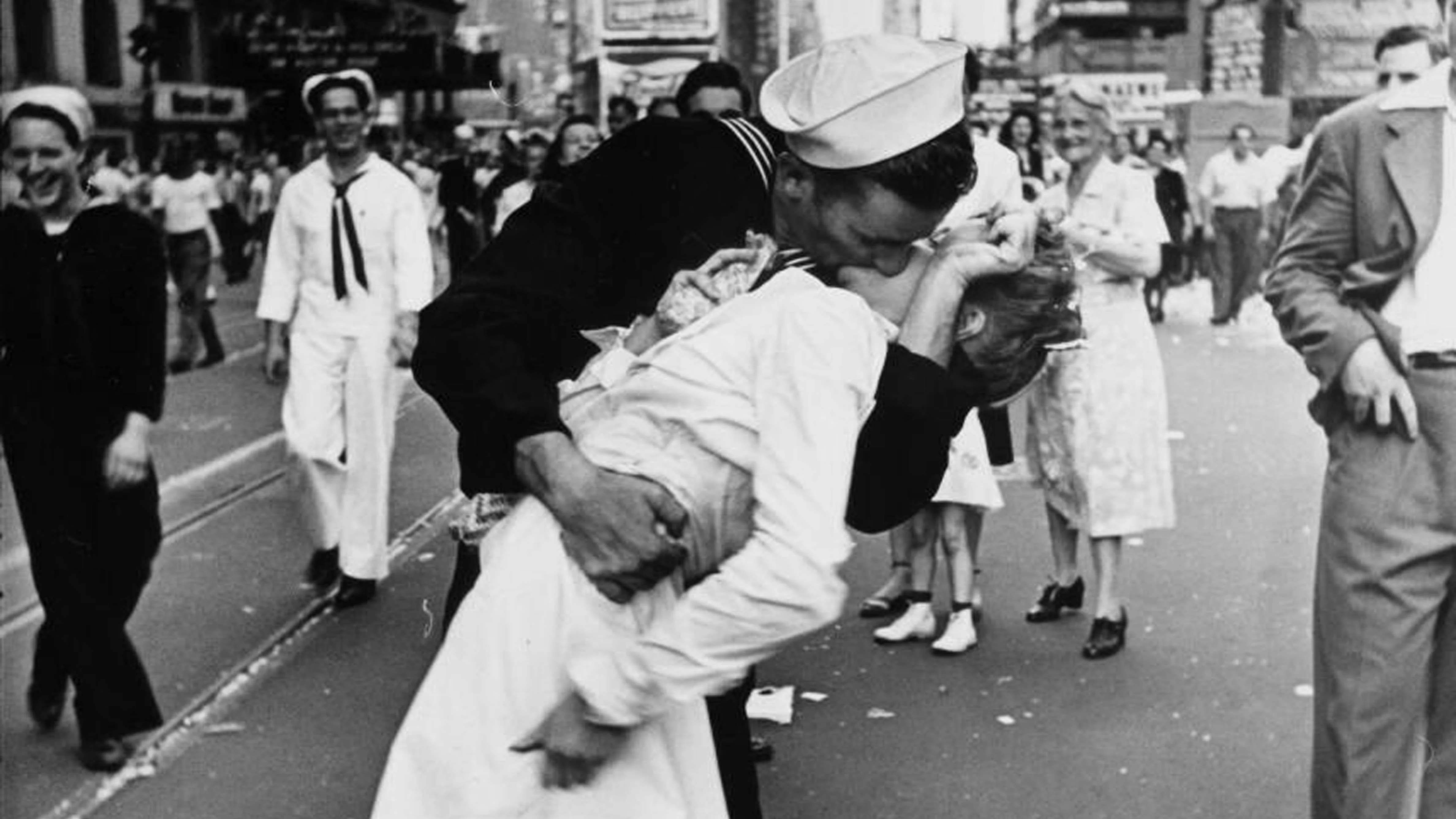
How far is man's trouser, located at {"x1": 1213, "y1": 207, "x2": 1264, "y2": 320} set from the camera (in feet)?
63.3

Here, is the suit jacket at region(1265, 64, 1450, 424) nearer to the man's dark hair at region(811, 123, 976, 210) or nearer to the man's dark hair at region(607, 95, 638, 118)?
the man's dark hair at region(811, 123, 976, 210)

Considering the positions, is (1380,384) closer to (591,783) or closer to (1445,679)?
(1445,679)

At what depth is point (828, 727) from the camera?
19.0ft

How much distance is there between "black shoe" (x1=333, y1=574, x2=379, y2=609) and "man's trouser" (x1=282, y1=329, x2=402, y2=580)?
0.50 feet

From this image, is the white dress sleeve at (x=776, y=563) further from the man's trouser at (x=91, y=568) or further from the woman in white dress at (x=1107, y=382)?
the woman in white dress at (x=1107, y=382)

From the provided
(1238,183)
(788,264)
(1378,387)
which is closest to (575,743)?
(788,264)

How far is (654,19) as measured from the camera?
34.4 m

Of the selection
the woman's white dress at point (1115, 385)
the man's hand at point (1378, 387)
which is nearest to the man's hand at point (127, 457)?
the woman's white dress at point (1115, 385)


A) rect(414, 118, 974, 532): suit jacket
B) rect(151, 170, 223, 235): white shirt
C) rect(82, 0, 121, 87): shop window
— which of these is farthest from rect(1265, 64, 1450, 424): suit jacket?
rect(82, 0, 121, 87): shop window

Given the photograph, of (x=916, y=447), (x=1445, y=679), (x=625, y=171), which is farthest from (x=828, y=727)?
(x=916, y=447)

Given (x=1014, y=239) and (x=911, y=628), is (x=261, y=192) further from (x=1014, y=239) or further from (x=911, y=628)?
(x=1014, y=239)

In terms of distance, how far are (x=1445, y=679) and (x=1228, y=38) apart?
30.4 metres

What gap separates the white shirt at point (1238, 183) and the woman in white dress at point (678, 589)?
17802 millimetres

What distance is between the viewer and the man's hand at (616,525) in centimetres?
216
